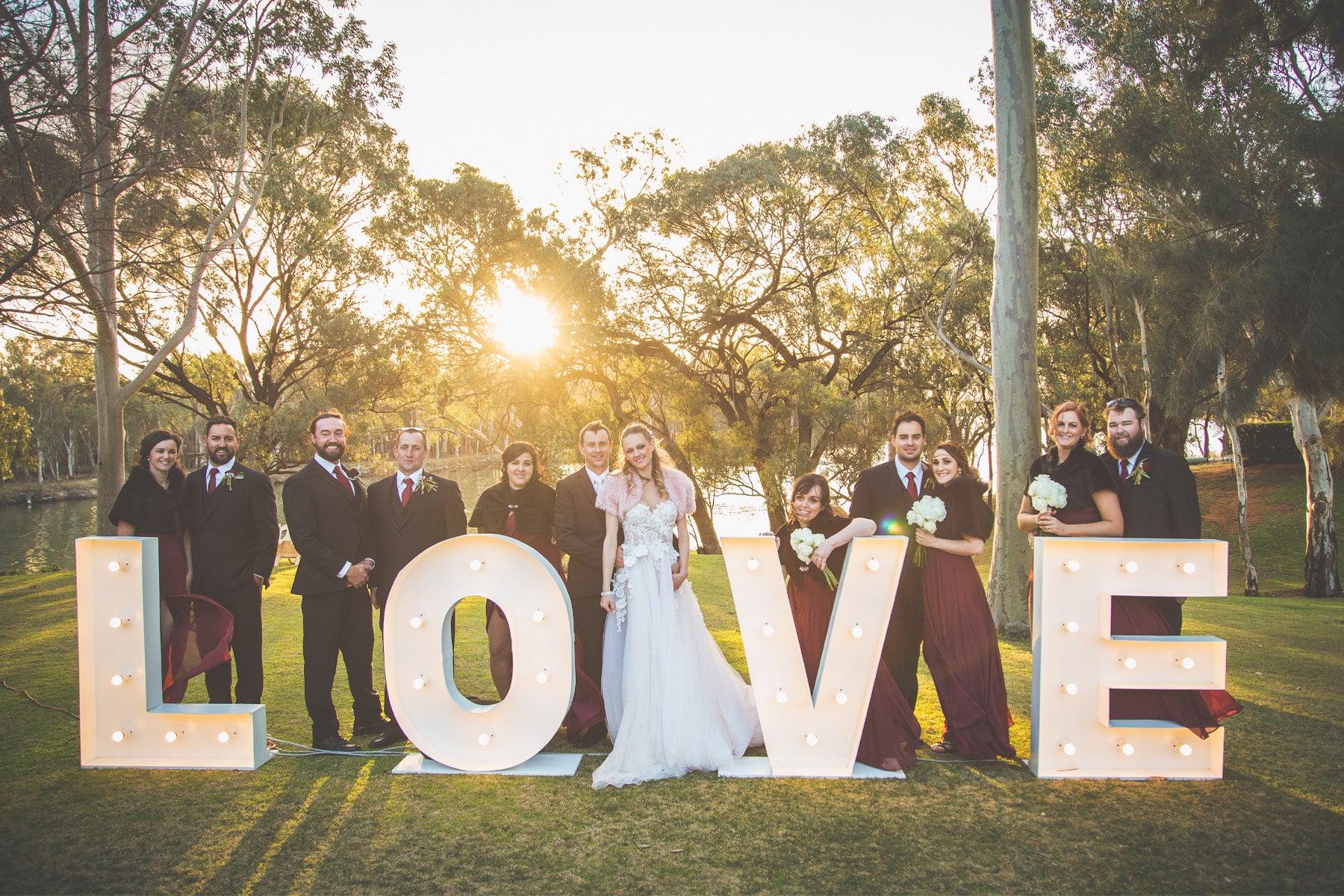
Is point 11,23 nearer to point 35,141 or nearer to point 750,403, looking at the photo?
point 35,141

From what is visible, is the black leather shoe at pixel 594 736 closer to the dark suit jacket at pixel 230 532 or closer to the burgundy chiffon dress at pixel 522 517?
the burgundy chiffon dress at pixel 522 517

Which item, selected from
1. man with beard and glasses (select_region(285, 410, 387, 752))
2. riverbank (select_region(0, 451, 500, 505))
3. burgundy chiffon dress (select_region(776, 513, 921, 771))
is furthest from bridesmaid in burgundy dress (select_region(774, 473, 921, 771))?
riverbank (select_region(0, 451, 500, 505))

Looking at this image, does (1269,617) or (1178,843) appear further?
(1269,617)

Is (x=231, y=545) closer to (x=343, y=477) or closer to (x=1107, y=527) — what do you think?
(x=343, y=477)

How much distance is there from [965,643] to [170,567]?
5.27 meters

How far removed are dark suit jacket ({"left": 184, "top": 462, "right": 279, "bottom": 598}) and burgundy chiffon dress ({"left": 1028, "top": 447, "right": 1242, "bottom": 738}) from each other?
5.09 meters

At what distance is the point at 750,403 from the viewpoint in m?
21.6

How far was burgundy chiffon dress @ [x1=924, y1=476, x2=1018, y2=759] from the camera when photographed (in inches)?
184

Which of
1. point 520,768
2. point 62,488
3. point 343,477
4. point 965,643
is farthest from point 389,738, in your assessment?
point 62,488

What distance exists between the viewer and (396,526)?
17.4 ft

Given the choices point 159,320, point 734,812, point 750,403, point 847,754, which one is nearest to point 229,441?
point 734,812

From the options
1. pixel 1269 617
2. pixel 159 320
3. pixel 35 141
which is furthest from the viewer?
pixel 159 320

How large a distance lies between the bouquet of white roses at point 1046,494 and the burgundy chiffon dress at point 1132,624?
0.56 ft

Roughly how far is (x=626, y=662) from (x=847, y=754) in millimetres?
1436
